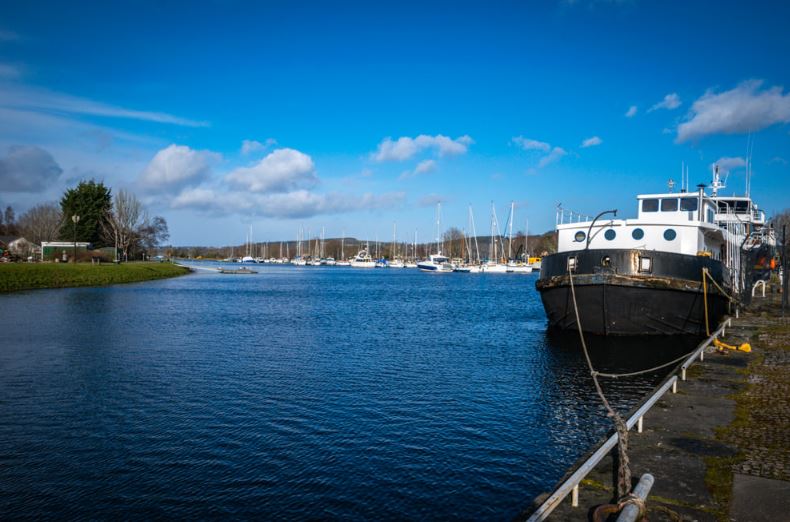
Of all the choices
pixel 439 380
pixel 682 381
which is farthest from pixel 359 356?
pixel 682 381

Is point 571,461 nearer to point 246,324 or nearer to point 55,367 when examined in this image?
point 55,367

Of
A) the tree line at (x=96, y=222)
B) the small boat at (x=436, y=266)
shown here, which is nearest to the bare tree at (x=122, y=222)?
the tree line at (x=96, y=222)

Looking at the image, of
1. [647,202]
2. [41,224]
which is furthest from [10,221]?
[647,202]

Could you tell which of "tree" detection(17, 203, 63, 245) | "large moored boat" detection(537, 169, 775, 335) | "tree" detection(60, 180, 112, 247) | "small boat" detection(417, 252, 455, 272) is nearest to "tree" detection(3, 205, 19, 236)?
"tree" detection(17, 203, 63, 245)

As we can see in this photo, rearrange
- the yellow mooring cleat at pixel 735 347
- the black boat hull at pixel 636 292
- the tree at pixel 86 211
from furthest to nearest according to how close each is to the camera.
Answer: the tree at pixel 86 211 < the black boat hull at pixel 636 292 < the yellow mooring cleat at pixel 735 347

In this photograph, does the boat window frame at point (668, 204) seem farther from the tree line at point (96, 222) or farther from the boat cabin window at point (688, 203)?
the tree line at point (96, 222)

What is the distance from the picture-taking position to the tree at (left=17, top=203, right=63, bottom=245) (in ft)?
346

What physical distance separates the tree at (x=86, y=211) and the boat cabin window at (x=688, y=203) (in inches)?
3424

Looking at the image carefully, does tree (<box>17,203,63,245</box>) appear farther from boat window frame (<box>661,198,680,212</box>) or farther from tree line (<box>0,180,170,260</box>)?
boat window frame (<box>661,198,680,212</box>)

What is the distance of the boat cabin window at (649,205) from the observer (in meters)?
27.6

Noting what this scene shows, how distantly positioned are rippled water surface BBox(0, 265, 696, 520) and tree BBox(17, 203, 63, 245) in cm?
8898

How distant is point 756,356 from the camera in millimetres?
17141

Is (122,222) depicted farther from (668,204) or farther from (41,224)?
(668,204)

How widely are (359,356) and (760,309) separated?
25046 mm
